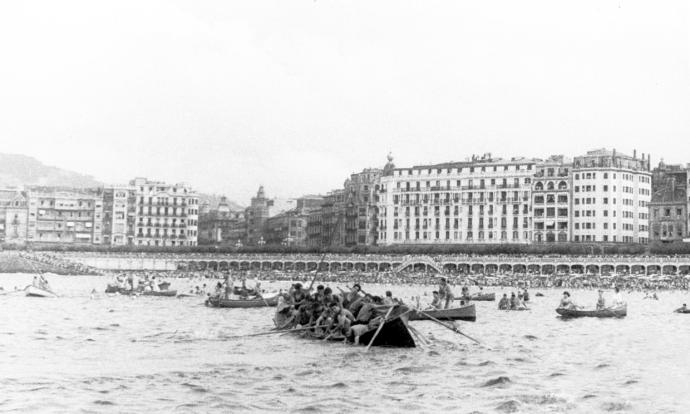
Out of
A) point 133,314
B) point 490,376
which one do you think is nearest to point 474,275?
point 133,314

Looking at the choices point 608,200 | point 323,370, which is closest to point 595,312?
point 323,370

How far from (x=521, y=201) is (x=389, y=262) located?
2148 centimetres

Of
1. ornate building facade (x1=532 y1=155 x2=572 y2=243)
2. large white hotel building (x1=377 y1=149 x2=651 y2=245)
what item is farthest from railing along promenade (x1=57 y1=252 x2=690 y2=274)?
ornate building facade (x1=532 y1=155 x2=572 y2=243)

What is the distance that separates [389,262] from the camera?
5148 inches

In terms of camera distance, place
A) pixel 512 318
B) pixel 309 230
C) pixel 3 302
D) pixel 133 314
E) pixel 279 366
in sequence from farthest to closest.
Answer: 1. pixel 309 230
2. pixel 3 302
3. pixel 512 318
4. pixel 133 314
5. pixel 279 366

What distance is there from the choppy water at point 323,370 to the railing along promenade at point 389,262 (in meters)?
68.1

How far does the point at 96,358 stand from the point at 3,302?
30.7 metres

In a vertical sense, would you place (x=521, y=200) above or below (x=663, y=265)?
above

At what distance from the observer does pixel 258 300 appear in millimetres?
54344

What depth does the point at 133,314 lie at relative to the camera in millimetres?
49969

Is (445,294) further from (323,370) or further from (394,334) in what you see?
(323,370)

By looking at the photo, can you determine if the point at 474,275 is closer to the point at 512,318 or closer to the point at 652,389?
the point at 512,318

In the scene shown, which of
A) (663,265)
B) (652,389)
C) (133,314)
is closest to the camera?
(652,389)

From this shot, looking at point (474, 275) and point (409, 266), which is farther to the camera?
point (409, 266)
